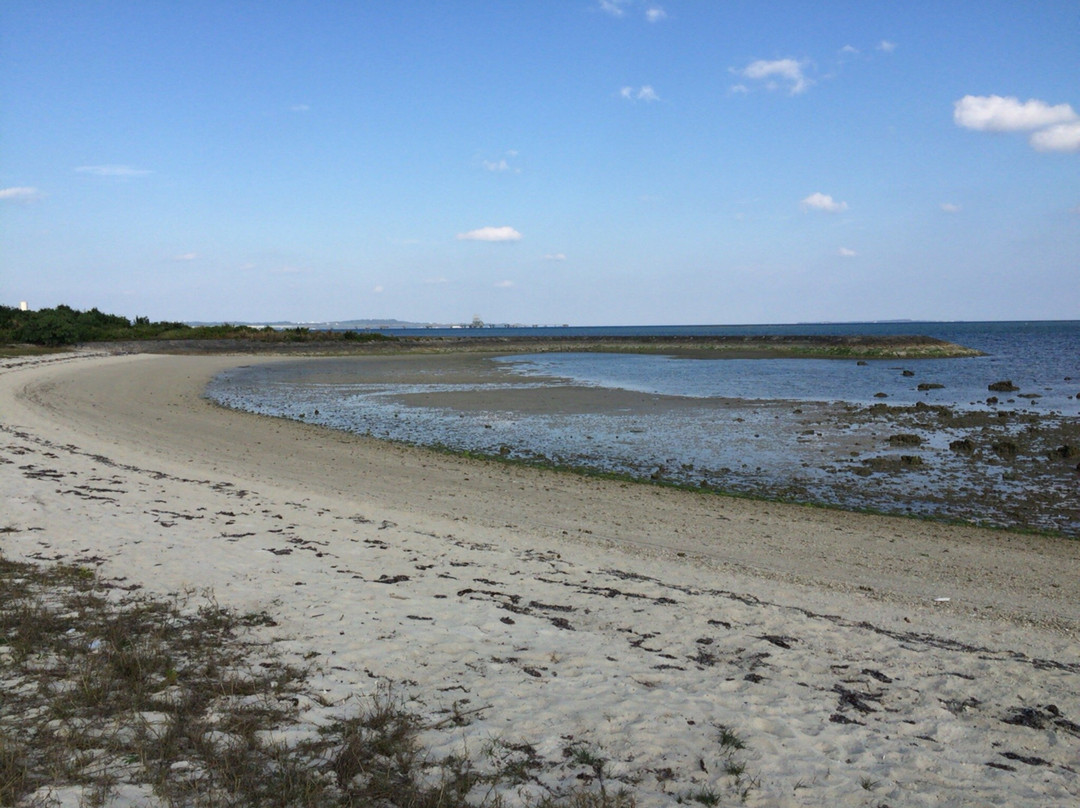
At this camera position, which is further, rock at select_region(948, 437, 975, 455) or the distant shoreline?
the distant shoreline

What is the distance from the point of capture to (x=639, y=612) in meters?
6.95

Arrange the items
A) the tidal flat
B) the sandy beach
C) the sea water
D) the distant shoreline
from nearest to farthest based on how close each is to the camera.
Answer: the sandy beach < the tidal flat < the sea water < the distant shoreline

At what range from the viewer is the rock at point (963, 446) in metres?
17.8

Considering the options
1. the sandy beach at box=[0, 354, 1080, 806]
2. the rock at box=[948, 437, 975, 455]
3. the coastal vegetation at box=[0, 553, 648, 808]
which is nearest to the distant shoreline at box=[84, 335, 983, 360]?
the rock at box=[948, 437, 975, 455]

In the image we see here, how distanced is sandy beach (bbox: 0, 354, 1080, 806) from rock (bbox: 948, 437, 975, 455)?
297 inches

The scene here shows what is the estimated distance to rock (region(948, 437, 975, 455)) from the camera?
17.8 meters

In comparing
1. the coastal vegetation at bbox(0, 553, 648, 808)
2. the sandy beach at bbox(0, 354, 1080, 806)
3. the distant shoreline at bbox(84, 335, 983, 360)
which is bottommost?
the sandy beach at bbox(0, 354, 1080, 806)

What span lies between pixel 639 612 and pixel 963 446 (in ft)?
49.1

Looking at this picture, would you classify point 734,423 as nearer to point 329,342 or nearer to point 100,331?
point 329,342

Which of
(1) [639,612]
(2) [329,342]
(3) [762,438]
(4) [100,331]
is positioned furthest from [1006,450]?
(4) [100,331]

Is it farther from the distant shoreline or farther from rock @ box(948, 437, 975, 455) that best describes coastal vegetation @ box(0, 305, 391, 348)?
rock @ box(948, 437, 975, 455)

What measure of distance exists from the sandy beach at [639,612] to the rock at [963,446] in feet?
24.7

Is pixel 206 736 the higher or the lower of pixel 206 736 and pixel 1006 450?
the higher

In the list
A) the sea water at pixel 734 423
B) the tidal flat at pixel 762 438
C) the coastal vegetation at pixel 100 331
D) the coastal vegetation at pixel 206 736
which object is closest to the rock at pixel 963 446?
the tidal flat at pixel 762 438
